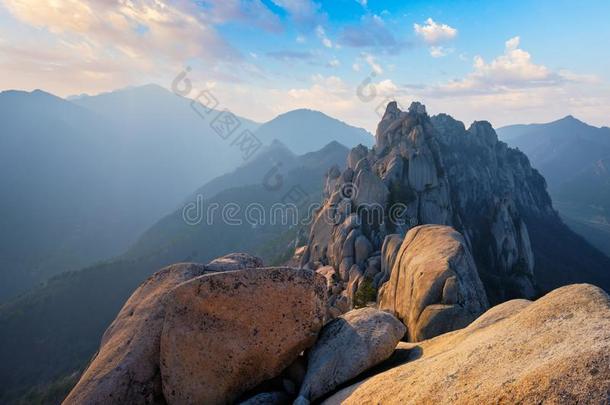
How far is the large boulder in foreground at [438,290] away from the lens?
21562mm

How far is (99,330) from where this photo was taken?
176m

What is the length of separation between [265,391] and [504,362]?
797cm

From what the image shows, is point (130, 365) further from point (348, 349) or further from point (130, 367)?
point (348, 349)

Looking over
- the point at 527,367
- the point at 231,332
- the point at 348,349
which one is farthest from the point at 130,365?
the point at 527,367

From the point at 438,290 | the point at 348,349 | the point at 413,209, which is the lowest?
the point at 413,209

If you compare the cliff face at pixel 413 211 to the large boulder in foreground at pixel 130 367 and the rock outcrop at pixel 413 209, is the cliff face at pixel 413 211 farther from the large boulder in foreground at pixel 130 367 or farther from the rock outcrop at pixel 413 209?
the large boulder in foreground at pixel 130 367

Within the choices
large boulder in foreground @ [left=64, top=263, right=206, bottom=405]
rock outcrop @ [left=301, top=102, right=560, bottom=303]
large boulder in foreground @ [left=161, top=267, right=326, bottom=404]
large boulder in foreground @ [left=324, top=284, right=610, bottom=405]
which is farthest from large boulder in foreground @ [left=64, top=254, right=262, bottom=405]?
rock outcrop @ [left=301, top=102, right=560, bottom=303]

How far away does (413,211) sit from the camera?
249 feet

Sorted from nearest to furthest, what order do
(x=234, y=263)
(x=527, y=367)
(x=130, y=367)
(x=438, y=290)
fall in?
1. (x=527, y=367)
2. (x=130, y=367)
3. (x=234, y=263)
4. (x=438, y=290)

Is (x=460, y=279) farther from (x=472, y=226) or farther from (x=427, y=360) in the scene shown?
(x=472, y=226)

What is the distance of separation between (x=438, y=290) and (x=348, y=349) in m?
12.0

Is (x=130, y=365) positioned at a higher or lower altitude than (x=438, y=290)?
higher

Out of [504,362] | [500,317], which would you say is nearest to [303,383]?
[504,362]

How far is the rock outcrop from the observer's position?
218ft
